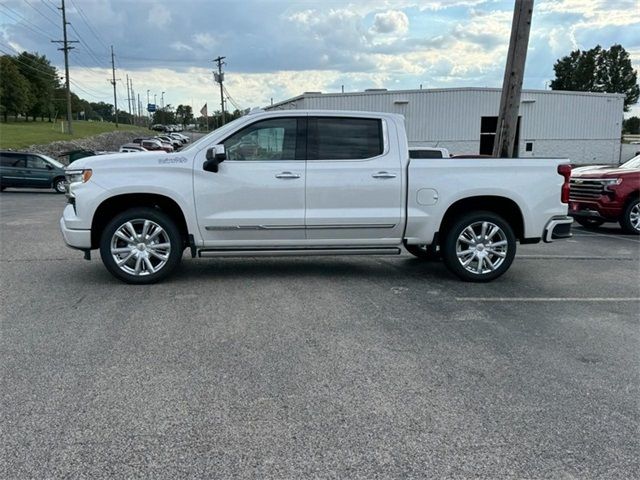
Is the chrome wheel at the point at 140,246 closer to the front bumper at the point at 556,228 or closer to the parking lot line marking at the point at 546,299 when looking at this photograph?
the parking lot line marking at the point at 546,299

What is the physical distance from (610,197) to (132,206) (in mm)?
9213

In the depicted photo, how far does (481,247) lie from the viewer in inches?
271

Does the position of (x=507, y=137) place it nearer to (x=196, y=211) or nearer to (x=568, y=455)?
(x=196, y=211)

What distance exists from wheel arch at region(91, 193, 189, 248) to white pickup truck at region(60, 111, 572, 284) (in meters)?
0.01

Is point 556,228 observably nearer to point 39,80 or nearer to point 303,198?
point 303,198

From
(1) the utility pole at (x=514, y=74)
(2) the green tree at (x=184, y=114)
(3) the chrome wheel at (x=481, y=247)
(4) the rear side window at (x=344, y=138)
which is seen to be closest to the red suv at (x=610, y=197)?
(1) the utility pole at (x=514, y=74)

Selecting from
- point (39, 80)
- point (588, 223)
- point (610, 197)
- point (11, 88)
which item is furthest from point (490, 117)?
point (39, 80)

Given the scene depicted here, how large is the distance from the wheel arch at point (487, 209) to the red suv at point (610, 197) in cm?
535

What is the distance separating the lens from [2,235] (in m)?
10.5

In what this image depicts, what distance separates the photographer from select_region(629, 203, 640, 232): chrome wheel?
11.4 metres

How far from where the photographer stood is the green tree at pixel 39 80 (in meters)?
94.5

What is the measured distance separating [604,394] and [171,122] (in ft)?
566

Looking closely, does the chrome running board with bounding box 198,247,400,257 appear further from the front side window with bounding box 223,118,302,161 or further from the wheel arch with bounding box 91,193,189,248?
the front side window with bounding box 223,118,302,161

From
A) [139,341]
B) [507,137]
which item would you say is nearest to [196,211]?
[139,341]
